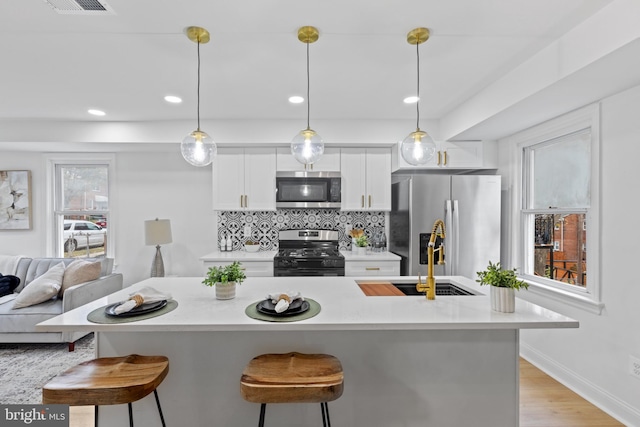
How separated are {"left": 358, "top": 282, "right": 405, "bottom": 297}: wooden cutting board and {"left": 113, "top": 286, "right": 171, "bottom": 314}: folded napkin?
119 centimetres

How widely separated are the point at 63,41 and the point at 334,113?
7.34 ft

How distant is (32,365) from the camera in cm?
272

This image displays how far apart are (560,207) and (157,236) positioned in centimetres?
422

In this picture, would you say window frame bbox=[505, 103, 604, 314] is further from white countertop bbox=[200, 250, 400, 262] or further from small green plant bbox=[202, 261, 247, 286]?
small green plant bbox=[202, 261, 247, 286]

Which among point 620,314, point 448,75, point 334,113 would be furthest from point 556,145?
point 334,113

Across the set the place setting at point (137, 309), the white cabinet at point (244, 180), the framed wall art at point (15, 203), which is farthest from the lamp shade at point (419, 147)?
the framed wall art at point (15, 203)

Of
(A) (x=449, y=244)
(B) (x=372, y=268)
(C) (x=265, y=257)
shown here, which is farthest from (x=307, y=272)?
(A) (x=449, y=244)

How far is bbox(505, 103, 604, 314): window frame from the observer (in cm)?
227

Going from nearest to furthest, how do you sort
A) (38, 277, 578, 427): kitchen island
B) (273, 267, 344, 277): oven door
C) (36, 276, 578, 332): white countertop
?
(36, 276, 578, 332): white countertop
(38, 277, 578, 427): kitchen island
(273, 267, 344, 277): oven door

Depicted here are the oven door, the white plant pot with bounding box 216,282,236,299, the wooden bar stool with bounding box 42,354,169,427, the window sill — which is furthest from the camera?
the oven door

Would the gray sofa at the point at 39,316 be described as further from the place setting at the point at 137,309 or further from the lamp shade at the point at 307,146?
the lamp shade at the point at 307,146

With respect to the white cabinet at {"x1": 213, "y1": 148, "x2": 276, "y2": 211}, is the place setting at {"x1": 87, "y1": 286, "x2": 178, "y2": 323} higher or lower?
lower

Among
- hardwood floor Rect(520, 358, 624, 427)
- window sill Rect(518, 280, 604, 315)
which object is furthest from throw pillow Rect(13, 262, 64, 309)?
window sill Rect(518, 280, 604, 315)

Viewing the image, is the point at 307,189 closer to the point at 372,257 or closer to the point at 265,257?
the point at 265,257
